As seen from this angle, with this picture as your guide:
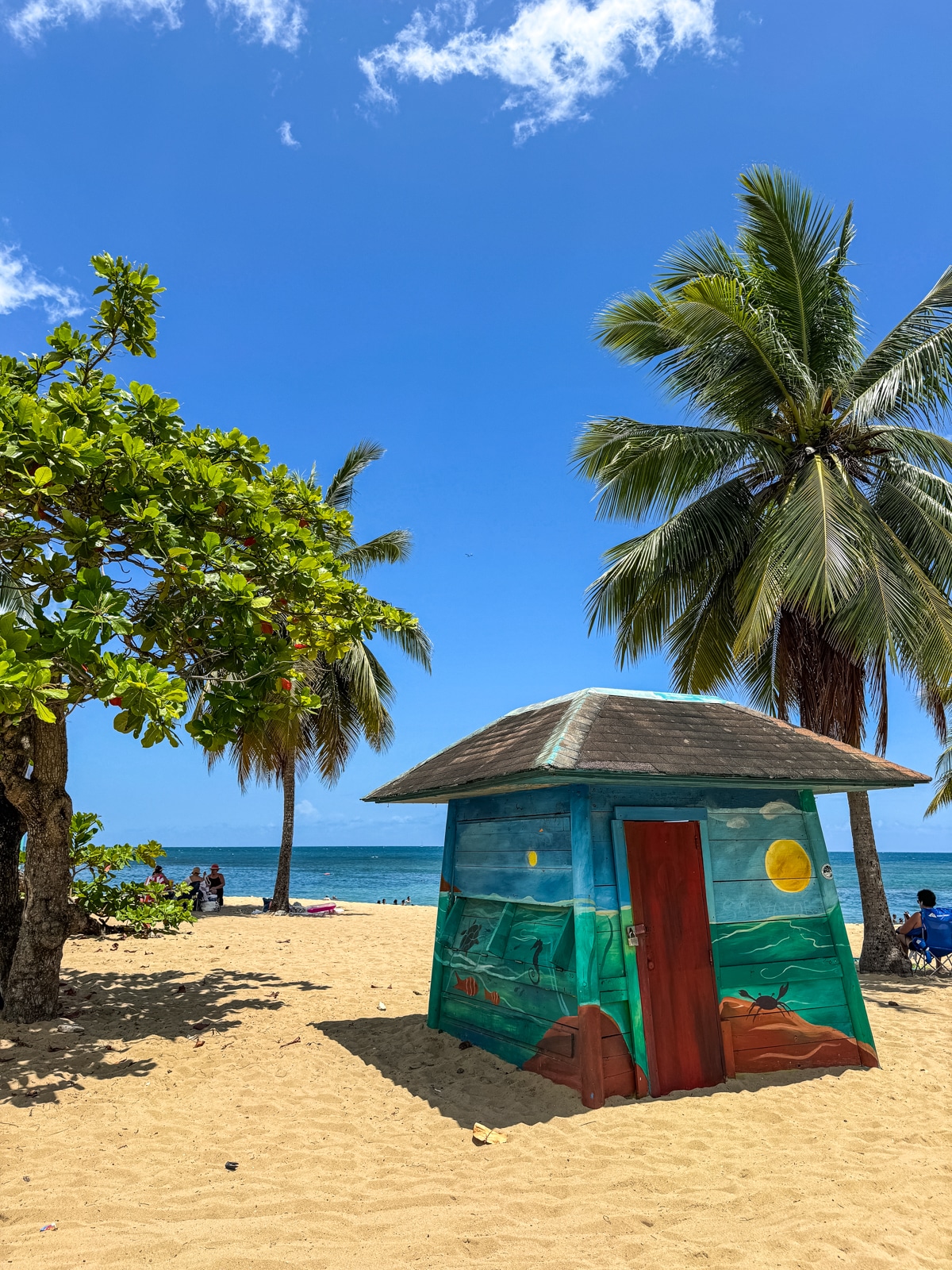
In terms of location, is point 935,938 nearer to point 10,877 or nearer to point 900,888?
point 10,877

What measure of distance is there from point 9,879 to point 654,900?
22.5 feet

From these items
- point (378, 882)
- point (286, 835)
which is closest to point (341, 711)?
point (286, 835)

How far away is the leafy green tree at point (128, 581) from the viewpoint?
547 centimetres

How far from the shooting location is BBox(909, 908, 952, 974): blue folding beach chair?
12.7 meters

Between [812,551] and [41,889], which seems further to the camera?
[812,551]

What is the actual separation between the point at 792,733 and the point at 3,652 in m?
6.83

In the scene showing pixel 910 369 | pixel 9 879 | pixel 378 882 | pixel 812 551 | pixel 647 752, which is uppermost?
pixel 910 369

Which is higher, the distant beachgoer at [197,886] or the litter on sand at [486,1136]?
the distant beachgoer at [197,886]

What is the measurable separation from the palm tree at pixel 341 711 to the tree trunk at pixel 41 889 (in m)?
12.5

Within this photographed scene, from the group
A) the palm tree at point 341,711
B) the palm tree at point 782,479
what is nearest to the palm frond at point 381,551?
the palm tree at point 341,711

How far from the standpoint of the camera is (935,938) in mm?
12836

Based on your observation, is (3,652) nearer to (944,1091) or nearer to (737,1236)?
(737,1236)

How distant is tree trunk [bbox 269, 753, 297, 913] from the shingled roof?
14120 millimetres

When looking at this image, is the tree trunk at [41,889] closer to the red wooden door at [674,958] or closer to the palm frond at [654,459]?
the red wooden door at [674,958]
